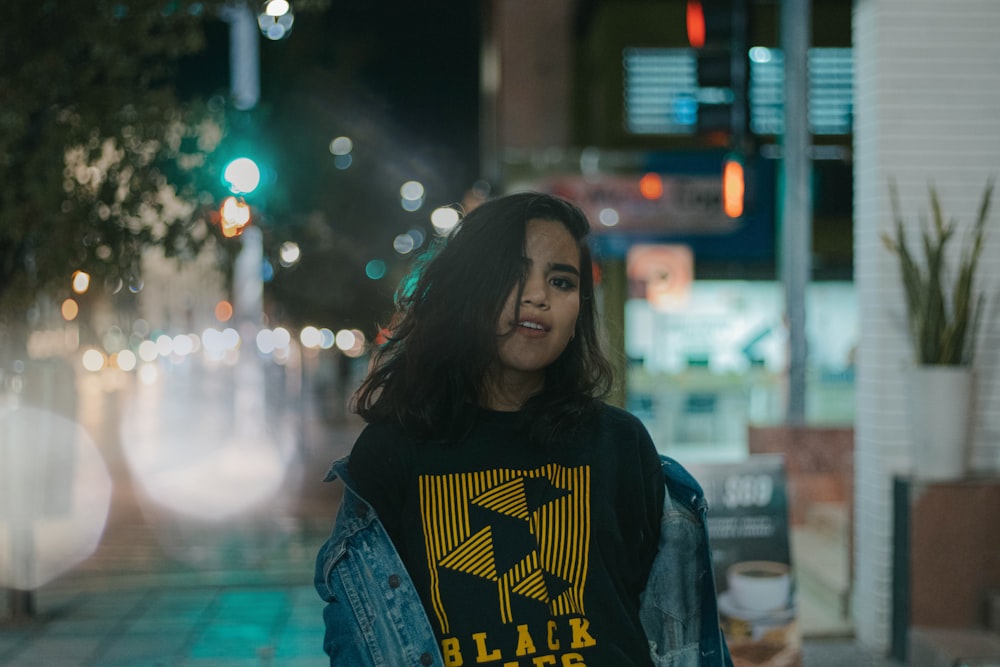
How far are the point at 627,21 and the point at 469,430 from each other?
758 inches

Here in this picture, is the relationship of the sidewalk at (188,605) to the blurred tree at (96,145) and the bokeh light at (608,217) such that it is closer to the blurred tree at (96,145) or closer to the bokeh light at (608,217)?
the blurred tree at (96,145)

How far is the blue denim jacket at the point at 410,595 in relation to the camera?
197 cm

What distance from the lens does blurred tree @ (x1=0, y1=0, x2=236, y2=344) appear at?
6582 mm

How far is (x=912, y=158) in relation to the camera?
600 centimetres

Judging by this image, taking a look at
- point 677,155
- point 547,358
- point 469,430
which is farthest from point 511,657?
point 677,155

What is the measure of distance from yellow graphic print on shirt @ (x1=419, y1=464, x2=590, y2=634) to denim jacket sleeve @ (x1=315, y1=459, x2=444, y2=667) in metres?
0.06

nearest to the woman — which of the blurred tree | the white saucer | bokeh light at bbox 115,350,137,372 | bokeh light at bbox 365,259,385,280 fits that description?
the white saucer

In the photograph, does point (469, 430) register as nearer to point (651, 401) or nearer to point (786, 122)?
point (786, 122)

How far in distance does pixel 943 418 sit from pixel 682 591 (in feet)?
13.4

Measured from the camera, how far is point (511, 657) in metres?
1.89

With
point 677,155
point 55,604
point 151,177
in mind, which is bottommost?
point 55,604

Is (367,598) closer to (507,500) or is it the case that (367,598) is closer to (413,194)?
(507,500)

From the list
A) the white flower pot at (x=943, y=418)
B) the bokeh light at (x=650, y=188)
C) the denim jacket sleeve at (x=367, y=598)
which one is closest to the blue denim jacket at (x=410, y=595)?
the denim jacket sleeve at (x=367, y=598)

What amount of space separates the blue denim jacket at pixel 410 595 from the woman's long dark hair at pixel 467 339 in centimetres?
21
